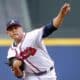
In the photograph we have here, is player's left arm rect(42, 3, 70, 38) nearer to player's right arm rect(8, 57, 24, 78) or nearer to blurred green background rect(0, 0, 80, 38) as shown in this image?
player's right arm rect(8, 57, 24, 78)

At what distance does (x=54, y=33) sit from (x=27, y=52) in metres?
2.83

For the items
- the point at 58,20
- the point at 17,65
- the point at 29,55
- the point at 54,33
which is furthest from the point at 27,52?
the point at 54,33

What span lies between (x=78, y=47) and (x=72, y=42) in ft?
0.51

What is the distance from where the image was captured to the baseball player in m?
6.52

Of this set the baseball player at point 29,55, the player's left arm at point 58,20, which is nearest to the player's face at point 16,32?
the baseball player at point 29,55

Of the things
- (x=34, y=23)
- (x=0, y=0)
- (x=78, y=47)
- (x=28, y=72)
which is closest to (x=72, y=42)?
(x=78, y=47)

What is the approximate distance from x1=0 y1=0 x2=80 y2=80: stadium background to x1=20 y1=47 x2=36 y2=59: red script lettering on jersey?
101 inches

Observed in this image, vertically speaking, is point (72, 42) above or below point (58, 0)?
below

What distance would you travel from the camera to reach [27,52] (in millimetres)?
6590

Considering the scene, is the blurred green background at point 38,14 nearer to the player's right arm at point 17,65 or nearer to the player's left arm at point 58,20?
the player's right arm at point 17,65

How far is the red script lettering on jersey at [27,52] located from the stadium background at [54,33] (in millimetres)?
2558

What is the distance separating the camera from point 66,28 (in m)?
9.40

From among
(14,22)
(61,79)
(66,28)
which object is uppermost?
(14,22)

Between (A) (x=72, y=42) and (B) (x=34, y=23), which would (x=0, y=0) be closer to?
(B) (x=34, y=23)
